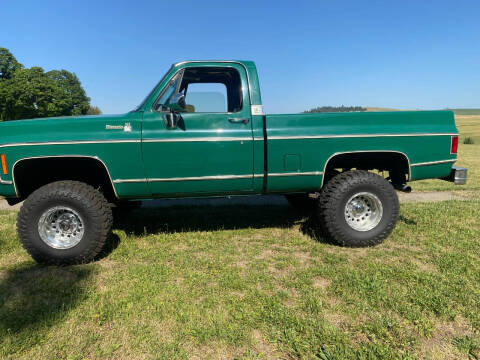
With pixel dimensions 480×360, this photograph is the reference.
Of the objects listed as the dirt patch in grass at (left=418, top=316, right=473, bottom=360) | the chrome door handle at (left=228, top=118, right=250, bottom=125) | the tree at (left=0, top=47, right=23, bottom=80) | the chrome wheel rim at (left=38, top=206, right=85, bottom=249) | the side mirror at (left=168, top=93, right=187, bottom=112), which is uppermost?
the tree at (left=0, top=47, right=23, bottom=80)

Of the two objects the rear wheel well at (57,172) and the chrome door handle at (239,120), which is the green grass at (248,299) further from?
the chrome door handle at (239,120)

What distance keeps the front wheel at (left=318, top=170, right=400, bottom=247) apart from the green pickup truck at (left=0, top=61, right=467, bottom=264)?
0.01m

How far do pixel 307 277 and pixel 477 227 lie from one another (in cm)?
303

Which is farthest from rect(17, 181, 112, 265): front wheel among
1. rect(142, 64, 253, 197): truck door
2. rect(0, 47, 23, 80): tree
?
rect(0, 47, 23, 80): tree

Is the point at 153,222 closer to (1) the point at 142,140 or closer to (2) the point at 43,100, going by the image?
(1) the point at 142,140

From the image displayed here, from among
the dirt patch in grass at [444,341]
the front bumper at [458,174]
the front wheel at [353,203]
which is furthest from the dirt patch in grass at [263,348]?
the front bumper at [458,174]

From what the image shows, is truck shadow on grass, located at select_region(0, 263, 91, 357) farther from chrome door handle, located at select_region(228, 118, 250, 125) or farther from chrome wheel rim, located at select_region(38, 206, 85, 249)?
chrome door handle, located at select_region(228, 118, 250, 125)

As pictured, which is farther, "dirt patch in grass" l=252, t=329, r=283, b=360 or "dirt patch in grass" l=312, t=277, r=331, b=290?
"dirt patch in grass" l=312, t=277, r=331, b=290

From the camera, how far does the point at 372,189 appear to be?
3.42m

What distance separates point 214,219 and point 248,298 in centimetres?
226

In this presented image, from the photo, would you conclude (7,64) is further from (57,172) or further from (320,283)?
(320,283)

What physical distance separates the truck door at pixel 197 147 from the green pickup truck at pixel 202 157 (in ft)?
0.04

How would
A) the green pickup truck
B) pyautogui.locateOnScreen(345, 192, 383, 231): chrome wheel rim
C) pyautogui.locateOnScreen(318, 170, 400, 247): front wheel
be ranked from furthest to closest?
pyautogui.locateOnScreen(345, 192, 383, 231): chrome wheel rim < pyautogui.locateOnScreen(318, 170, 400, 247): front wheel < the green pickup truck

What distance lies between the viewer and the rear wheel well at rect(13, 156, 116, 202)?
3074 millimetres
